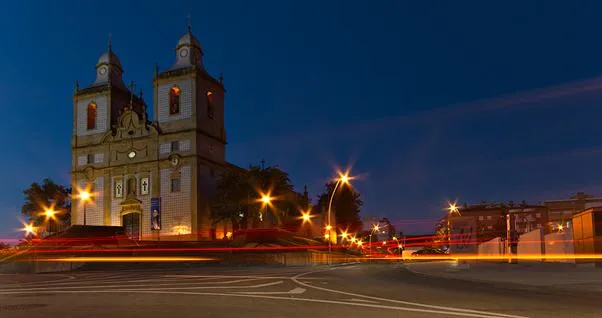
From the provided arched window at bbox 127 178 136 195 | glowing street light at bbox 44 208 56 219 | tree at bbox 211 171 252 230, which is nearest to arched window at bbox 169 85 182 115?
arched window at bbox 127 178 136 195

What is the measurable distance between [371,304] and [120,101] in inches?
2842

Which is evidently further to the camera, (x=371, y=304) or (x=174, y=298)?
(x=174, y=298)

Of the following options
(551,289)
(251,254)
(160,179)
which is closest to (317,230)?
(160,179)

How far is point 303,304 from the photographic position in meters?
12.9

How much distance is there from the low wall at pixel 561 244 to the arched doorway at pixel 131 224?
159ft

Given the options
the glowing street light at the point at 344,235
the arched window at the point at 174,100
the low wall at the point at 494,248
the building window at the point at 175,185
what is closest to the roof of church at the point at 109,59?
the arched window at the point at 174,100

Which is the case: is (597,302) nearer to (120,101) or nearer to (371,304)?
(371,304)

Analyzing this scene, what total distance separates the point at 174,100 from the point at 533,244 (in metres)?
48.5

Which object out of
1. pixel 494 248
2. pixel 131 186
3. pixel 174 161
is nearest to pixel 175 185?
pixel 174 161

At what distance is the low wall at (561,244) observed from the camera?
32469 millimetres

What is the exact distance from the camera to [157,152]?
237 feet

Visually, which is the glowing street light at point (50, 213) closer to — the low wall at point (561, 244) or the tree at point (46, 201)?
the tree at point (46, 201)

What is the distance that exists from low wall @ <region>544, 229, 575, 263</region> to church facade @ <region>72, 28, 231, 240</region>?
4109 centimetres

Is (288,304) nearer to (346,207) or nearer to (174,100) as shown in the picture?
(174,100)
